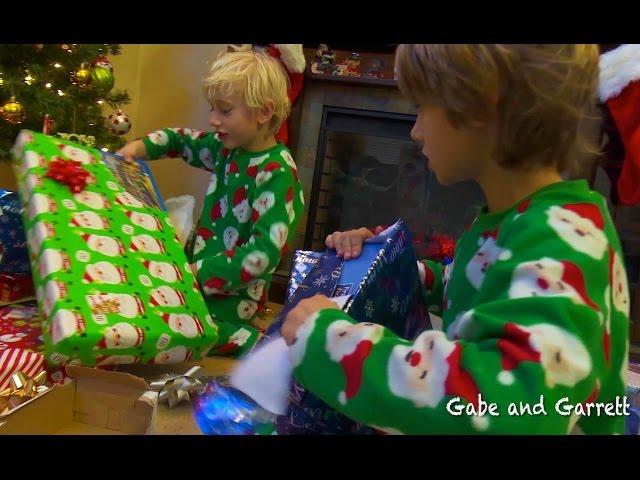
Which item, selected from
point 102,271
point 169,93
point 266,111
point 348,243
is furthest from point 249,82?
point 169,93

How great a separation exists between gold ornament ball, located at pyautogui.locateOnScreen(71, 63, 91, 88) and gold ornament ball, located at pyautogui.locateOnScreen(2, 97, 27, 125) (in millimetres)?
244

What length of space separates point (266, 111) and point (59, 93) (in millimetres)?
747

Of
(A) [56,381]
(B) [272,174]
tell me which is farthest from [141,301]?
(B) [272,174]

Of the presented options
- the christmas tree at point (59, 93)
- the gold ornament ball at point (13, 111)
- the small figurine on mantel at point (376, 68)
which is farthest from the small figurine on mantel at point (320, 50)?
the gold ornament ball at point (13, 111)

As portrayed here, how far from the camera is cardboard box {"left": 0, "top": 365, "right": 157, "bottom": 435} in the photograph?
1031mm

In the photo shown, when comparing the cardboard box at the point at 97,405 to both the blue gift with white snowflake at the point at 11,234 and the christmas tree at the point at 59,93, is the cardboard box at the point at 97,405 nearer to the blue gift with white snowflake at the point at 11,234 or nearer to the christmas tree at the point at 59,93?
the blue gift with white snowflake at the point at 11,234

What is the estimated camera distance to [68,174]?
1.29 meters

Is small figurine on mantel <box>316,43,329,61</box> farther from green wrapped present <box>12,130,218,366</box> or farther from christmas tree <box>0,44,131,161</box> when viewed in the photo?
Result: green wrapped present <box>12,130,218,366</box>

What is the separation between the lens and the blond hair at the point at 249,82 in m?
1.57

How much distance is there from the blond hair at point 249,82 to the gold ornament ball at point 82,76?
58cm

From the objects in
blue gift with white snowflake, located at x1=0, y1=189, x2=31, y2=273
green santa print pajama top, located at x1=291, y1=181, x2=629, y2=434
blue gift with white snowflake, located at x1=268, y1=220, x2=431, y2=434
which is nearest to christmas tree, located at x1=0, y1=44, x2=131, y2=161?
blue gift with white snowflake, located at x1=0, y1=189, x2=31, y2=273

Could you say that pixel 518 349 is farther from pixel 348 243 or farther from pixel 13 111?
pixel 13 111

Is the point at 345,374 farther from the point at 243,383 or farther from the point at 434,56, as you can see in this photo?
the point at 434,56

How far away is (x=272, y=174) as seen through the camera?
156 cm
